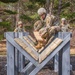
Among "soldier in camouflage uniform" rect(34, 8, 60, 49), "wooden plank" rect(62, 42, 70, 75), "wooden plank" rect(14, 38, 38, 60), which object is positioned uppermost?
"soldier in camouflage uniform" rect(34, 8, 60, 49)

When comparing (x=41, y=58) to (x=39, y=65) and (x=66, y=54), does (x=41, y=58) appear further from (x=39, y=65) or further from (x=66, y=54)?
(x=66, y=54)

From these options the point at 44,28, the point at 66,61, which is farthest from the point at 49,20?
the point at 66,61

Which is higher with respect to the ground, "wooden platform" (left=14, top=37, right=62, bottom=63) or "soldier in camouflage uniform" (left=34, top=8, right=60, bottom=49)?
"soldier in camouflage uniform" (left=34, top=8, right=60, bottom=49)

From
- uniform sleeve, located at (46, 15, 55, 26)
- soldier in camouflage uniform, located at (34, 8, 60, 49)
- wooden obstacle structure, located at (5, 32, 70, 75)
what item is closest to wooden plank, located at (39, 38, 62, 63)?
wooden obstacle structure, located at (5, 32, 70, 75)

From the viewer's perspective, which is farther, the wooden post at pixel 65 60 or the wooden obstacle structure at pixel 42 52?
the wooden post at pixel 65 60

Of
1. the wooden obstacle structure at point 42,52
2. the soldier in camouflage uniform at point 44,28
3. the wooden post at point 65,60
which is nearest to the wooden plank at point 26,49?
the wooden obstacle structure at point 42,52

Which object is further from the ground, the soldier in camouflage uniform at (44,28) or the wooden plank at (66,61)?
the soldier in camouflage uniform at (44,28)

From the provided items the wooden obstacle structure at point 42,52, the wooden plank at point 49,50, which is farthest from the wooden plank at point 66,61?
the wooden plank at point 49,50

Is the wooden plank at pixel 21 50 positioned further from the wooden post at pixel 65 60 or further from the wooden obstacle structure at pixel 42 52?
the wooden post at pixel 65 60

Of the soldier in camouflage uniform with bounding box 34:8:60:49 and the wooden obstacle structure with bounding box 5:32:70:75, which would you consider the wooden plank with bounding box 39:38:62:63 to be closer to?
the wooden obstacle structure with bounding box 5:32:70:75

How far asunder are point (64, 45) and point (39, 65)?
48 cm

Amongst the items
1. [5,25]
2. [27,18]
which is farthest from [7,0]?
[27,18]

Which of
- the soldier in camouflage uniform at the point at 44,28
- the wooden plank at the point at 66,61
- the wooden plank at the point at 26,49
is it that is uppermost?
the soldier in camouflage uniform at the point at 44,28

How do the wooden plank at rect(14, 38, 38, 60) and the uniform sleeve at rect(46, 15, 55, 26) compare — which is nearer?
the wooden plank at rect(14, 38, 38, 60)
